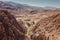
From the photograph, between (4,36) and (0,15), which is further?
(0,15)

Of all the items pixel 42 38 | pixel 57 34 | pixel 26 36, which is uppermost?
pixel 57 34

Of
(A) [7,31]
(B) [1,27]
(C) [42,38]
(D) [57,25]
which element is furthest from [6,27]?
(D) [57,25]

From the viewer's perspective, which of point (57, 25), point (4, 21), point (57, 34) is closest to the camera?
point (57, 34)

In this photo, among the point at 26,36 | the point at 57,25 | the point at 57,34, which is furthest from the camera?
the point at 26,36

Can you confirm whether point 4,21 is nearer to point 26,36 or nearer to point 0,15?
point 0,15

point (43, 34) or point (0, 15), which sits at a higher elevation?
point (0, 15)

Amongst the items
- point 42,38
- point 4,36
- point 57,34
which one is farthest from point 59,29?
point 4,36

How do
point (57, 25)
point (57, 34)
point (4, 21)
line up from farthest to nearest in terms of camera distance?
1. point (4, 21)
2. point (57, 25)
3. point (57, 34)

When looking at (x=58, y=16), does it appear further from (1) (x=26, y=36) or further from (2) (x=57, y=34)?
(1) (x=26, y=36)

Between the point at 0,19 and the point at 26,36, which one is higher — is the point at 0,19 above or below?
above
